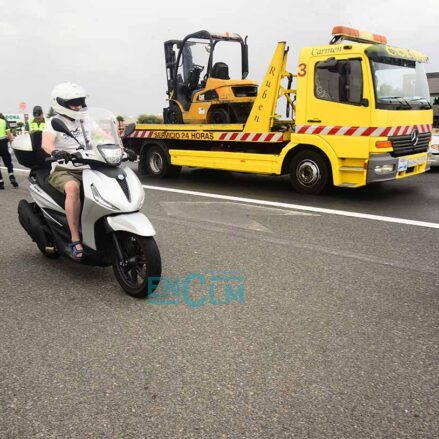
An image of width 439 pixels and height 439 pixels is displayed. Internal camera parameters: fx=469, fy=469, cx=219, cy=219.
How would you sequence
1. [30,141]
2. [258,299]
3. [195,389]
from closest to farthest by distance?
[195,389] < [258,299] < [30,141]

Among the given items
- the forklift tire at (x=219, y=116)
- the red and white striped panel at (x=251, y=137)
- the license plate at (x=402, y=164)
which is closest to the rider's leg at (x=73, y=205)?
the red and white striped panel at (x=251, y=137)

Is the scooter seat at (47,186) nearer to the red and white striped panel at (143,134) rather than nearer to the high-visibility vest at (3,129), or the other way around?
the high-visibility vest at (3,129)

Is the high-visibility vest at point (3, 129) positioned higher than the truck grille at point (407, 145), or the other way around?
the high-visibility vest at point (3, 129)

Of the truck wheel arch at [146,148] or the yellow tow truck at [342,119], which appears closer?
the yellow tow truck at [342,119]

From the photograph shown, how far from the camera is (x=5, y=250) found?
5.07 m

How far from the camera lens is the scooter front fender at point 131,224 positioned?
3527 mm

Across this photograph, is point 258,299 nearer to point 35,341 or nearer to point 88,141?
point 35,341

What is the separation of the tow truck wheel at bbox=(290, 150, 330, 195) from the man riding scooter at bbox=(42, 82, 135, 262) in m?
4.58

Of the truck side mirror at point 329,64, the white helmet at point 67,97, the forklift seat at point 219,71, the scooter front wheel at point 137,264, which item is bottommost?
the scooter front wheel at point 137,264

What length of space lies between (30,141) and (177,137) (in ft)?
19.6

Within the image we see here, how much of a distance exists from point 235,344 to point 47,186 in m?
2.38

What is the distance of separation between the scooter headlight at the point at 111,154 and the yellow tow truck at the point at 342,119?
15.4 feet

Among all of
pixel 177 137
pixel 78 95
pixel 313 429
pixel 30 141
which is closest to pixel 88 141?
pixel 78 95

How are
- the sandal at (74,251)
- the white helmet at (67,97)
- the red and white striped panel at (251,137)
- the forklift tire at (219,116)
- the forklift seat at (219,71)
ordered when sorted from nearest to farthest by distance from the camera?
the white helmet at (67,97)
the sandal at (74,251)
the red and white striped panel at (251,137)
the forklift tire at (219,116)
the forklift seat at (219,71)
